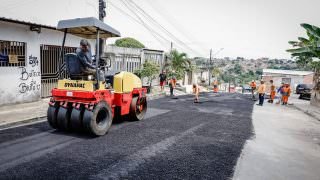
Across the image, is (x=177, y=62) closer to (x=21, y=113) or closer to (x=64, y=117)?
(x=21, y=113)

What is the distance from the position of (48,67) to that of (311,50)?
533 inches

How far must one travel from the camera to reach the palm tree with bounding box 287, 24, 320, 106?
1312cm

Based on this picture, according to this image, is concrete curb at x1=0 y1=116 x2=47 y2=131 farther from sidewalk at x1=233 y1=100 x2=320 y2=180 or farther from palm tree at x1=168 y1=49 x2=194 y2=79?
palm tree at x1=168 y1=49 x2=194 y2=79

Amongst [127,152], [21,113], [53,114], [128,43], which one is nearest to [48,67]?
[21,113]

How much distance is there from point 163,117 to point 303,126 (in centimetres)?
535

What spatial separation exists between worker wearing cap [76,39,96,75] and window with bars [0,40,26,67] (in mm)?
5850

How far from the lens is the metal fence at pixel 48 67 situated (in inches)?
519

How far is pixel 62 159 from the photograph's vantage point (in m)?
5.40

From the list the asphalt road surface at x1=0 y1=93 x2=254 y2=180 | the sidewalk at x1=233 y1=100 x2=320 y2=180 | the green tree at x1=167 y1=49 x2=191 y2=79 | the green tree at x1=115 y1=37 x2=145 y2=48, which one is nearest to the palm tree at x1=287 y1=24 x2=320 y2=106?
the sidewalk at x1=233 y1=100 x2=320 y2=180

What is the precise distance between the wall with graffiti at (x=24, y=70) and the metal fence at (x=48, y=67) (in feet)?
1.28

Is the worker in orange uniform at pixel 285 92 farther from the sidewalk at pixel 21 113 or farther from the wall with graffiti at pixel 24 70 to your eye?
the sidewalk at pixel 21 113

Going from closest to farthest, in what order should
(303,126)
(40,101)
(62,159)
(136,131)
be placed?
(62,159), (136,131), (303,126), (40,101)

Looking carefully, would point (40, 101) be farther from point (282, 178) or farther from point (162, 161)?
point (282, 178)

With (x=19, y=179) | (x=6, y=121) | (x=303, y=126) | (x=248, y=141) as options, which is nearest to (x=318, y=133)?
(x=303, y=126)
